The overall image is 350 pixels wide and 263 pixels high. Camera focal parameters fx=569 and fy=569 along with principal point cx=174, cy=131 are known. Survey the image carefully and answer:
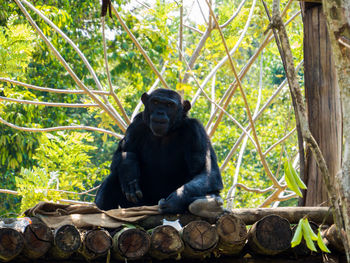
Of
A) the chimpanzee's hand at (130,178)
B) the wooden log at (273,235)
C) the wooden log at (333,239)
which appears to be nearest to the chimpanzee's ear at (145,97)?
the chimpanzee's hand at (130,178)

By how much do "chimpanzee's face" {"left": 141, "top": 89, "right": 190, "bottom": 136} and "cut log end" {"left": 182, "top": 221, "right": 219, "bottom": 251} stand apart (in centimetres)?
154

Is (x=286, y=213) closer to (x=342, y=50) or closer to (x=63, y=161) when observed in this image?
(x=342, y=50)

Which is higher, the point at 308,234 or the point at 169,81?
the point at 169,81

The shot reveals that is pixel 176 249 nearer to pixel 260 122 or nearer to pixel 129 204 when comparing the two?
pixel 129 204

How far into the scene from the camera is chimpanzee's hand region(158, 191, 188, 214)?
14.7 ft

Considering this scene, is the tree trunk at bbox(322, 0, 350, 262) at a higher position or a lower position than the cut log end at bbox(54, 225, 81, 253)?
higher

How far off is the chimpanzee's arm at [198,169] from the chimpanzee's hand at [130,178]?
490mm

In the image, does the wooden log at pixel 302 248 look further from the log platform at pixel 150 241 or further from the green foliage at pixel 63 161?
the green foliage at pixel 63 161

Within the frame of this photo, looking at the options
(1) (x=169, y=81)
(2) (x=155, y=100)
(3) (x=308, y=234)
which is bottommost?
(3) (x=308, y=234)

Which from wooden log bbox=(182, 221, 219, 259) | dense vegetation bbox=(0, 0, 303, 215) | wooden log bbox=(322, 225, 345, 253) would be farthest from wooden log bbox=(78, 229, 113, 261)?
dense vegetation bbox=(0, 0, 303, 215)

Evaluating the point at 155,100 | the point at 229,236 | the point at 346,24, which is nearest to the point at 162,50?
the point at 155,100

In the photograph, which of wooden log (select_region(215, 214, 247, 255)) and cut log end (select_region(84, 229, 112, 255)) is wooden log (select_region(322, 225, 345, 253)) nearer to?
wooden log (select_region(215, 214, 247, 255))

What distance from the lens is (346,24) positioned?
2727 mm

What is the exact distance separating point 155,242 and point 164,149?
5.65 feet
